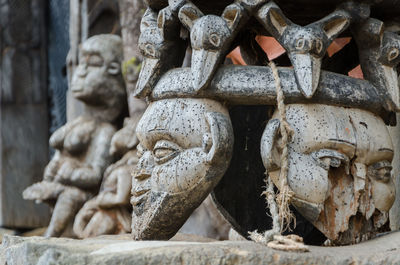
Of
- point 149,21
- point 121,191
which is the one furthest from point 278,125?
point 121,191

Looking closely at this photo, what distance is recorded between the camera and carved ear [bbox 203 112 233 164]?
6.29 ft

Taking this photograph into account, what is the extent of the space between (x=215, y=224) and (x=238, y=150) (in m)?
0.81

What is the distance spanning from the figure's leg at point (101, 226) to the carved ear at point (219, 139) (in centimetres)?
181

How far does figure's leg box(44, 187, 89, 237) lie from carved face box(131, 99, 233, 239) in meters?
1.99

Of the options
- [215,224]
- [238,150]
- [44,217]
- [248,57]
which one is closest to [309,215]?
[238,150]

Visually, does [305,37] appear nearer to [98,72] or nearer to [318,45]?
[318,45]

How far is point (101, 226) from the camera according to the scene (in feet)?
12.0

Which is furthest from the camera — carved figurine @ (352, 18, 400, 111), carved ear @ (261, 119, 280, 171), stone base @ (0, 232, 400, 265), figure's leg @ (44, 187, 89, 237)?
figure's leg @ (44, 187, 89, 237)

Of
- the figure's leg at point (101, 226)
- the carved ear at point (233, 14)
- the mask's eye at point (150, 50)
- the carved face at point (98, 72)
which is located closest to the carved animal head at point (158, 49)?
the mask's eye at point (150, 50)

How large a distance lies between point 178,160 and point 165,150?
5cm

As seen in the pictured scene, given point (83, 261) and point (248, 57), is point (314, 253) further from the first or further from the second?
point (248, 57)

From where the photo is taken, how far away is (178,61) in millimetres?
2191

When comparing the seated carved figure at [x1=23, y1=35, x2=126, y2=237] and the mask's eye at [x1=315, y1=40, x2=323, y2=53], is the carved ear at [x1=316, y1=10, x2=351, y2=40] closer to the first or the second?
the mask's eye at [x1=315, y1=40, x2=323, y2=53]


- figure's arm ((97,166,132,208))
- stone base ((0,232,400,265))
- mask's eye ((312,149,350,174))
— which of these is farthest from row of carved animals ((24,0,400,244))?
figure's arm ((97,166,132,208))
